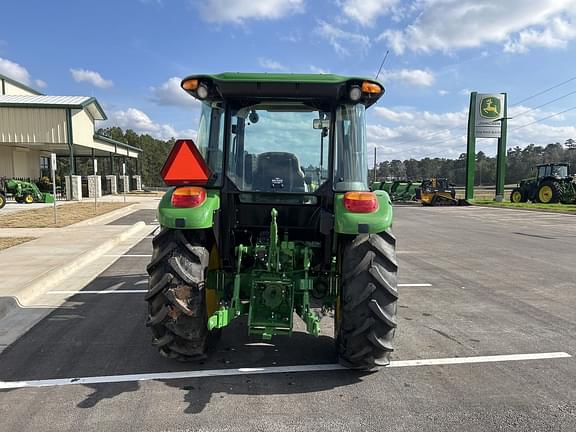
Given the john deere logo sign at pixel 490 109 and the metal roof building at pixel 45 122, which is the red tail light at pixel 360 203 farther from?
the john deere logo sign at pixel 490 109

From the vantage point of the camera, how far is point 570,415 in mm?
3240

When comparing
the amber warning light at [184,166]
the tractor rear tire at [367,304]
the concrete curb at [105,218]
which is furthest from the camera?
the concrete curb at [105,218]

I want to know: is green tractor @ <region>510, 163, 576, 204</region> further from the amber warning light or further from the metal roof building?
the amber warning light

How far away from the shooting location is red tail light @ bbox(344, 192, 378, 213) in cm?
376

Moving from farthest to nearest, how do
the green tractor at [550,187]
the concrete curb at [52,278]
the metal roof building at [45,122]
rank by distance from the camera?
the green tractor at [550,187]
the metal roof building at [45,122]
the concrete curb at [52,278]

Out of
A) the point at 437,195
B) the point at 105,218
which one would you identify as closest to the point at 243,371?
the point at 105,218

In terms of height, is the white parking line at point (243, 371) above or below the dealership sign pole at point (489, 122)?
below

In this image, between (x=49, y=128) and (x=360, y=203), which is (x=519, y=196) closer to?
(x=49, y=128)

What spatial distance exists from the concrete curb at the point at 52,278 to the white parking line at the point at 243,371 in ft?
7.50

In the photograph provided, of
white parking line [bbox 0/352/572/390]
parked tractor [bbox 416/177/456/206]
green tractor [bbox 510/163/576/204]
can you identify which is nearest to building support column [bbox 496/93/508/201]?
green tractor [bbox 510/163/576/204]

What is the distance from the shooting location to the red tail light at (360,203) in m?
3.76

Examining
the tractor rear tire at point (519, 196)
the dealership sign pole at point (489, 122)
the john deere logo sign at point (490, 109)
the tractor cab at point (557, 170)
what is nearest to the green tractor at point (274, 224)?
the tractor cab at point (557, 170)

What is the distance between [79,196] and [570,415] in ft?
97.2

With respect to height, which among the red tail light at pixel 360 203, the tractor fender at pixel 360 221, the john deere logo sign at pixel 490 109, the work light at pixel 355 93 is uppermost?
the john deere logo sign at pixel 490 109
